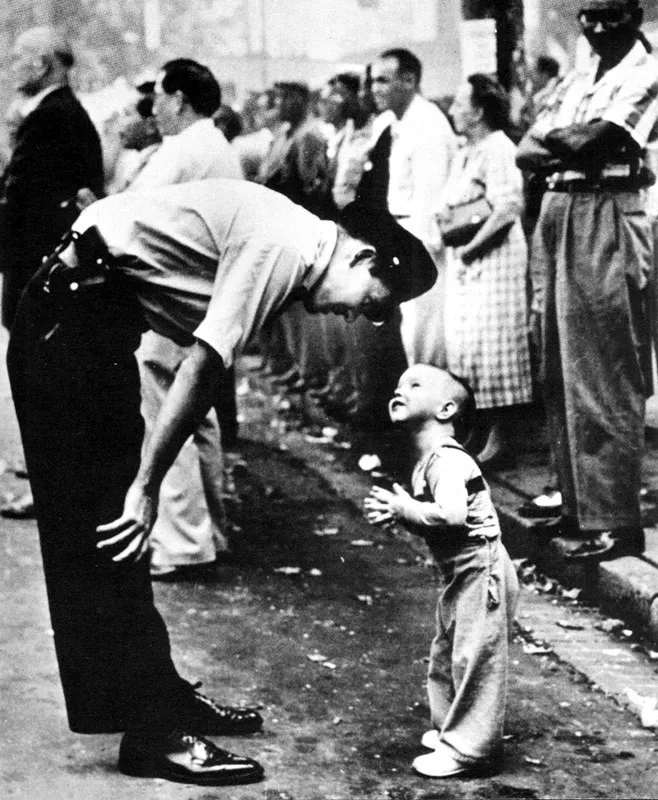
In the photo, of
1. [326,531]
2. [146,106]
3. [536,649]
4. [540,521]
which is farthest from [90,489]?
[146,106]

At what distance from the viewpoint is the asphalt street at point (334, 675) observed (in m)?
3.83

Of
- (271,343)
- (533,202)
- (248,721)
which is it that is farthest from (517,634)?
(271,343)

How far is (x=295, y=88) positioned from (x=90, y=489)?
22.3ft

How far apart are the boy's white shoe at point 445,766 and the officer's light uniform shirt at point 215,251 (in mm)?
1164

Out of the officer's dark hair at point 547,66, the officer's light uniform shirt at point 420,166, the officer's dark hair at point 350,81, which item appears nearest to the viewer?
the officer's light uniform shirt at point 420,166

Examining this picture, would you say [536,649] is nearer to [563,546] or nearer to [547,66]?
[563,546]

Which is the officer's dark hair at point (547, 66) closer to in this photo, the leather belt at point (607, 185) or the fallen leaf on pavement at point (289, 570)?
the leather belt at point (607, 185)

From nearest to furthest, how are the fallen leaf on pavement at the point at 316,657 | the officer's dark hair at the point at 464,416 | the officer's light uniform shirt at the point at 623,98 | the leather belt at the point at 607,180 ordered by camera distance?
the officer's dark hair at the point at 464,416, the fallen leaf on pavement at the point at 316,657, the officer's light uniform shirt at the point at 623,98, the leather belt at the point at 607,180

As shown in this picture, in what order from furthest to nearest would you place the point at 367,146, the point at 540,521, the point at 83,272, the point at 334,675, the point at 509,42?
the point at 367,146 → the point at 509,42 → the point at 540,521 → the point at 334,675 → the point at 83,272

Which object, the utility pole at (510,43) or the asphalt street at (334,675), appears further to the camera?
the utility pole at (510,43)

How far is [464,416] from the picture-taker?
3945 mm

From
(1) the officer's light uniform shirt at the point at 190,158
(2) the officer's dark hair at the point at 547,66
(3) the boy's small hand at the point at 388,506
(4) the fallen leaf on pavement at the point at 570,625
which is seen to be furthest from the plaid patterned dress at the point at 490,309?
(2) the officer's dark hair at the point at 547,66

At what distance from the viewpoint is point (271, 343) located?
1175 centimetres

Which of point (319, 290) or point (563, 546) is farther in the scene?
point (563, 546)
